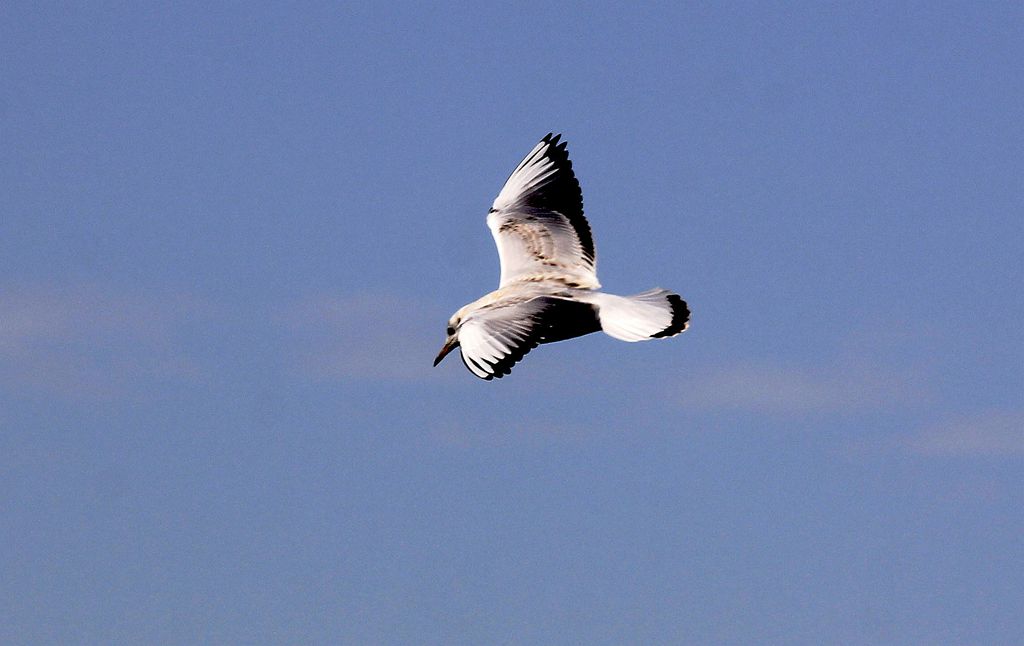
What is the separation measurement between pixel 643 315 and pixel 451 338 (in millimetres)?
2866

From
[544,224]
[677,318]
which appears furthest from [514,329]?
[544,224]

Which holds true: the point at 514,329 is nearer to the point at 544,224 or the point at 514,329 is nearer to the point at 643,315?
the point at 643,315

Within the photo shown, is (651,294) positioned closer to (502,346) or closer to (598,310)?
(598,310)

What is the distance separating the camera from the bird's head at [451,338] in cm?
1877

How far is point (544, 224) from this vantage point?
2153 centimetres

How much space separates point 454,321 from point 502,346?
189cm

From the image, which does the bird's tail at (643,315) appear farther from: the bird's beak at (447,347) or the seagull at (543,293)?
the bird's beak at (447,347)

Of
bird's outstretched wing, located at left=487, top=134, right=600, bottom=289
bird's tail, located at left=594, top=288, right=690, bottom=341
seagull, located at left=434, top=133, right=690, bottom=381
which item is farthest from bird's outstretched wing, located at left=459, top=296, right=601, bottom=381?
bird's outstretched wing, located at left=487, top=134, right=600, bottom=289

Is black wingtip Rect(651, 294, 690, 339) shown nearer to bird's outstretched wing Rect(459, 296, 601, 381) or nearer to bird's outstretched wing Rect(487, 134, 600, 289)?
bird's outstretched wing Rect(459, 296, 601, 381)

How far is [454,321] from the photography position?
18797mm

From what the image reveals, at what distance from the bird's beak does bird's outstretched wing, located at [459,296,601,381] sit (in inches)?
37.5

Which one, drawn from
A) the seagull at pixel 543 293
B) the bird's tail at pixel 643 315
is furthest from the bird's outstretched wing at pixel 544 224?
the bird's tail at pixel 643 315

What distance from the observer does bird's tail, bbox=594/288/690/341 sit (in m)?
18.3

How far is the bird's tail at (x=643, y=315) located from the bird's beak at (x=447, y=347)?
217 centimetres
